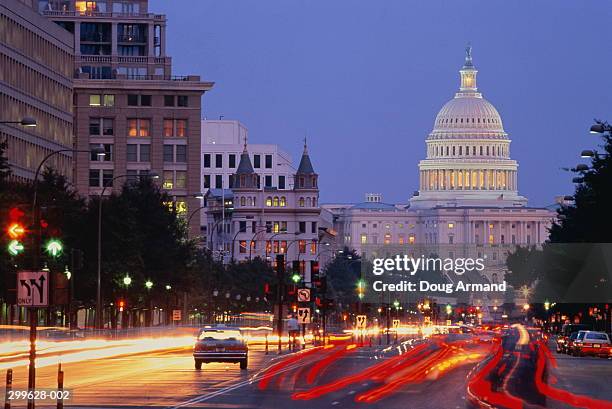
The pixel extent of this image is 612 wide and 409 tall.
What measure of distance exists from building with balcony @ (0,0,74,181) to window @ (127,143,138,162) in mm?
51290

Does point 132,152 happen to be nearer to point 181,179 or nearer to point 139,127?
point 139,127

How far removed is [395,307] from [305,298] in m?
111

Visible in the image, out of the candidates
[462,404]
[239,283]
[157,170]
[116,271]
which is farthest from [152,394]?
[157,170]

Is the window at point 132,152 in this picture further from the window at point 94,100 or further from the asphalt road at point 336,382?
the asphalt road at point 336,382

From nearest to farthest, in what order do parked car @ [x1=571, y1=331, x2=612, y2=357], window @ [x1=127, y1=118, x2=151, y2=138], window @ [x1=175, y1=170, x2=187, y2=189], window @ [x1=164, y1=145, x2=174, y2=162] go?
parked car @ [x1=571, y1=331, x2=612, y2=357], window @ [x1=175, y1=170, x2=187, y2=189], window @ [x1=127, y1=118, x2=151, y2=138], window @ [x1=164, y1=145, x2=174, y2=162]

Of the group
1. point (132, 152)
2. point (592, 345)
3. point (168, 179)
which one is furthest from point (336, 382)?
point (132, 152)

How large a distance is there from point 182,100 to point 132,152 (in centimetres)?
761

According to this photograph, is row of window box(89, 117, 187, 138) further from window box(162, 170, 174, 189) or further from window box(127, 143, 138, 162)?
window box(162, 170, 174, 189)

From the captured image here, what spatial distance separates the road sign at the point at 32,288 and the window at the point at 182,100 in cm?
15640

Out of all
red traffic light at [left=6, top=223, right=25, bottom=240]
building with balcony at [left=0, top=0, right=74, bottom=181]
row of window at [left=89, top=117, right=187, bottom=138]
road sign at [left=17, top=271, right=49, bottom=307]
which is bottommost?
road sign at [left=17, top=271, right=49, bottom=307]

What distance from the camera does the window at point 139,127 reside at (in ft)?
629

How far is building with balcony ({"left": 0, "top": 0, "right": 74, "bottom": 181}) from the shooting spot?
115 metres

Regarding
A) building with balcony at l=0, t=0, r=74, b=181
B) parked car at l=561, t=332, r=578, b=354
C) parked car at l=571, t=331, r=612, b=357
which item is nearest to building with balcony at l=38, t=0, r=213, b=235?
building with balcony at l=0, t=0, r=74, b=181

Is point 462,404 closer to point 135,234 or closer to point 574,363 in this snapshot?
point 574,363
